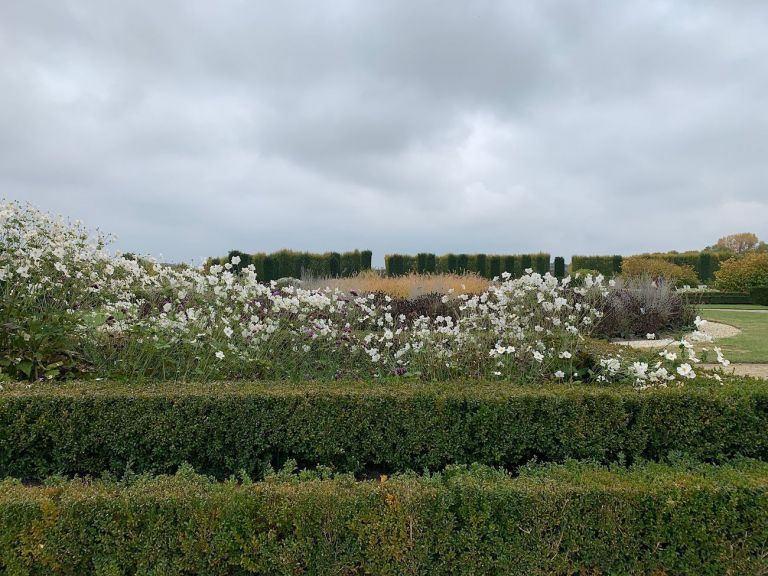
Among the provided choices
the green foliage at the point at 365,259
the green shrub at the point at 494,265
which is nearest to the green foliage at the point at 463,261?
the green shrub at the point at 494,265

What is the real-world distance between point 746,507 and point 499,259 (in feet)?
83.2

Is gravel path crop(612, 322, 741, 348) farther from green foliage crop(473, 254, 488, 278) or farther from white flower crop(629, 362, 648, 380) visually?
green foliage crop(473, 254, 488, 278)

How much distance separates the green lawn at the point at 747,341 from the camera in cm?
890

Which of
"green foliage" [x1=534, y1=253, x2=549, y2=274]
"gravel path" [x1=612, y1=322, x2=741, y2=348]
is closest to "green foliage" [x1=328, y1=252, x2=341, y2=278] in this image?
"green foliage" [x1=534, y1=253, x2=549, y2=274]

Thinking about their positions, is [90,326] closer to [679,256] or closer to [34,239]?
[34,239]

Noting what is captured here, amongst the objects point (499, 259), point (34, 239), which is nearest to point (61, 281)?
point (34, 239)

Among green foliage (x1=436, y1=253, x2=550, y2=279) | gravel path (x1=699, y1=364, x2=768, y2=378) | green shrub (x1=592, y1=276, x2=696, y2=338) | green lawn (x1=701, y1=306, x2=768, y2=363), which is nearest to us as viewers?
gravel path (x1=699, y1=364, x2=768, y2=378)

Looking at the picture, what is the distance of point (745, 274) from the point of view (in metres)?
25.7

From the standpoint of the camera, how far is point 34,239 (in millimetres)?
6469

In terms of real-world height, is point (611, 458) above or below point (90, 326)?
below

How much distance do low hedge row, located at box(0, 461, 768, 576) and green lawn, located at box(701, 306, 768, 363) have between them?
6.99 m

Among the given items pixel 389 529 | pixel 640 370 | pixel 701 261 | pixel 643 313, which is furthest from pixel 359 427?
pixel 701 261

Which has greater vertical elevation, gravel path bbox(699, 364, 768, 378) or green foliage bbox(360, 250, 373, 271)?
green foliage bbox(360, 250, 373, 271)

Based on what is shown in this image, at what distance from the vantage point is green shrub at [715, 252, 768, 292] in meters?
25.2
